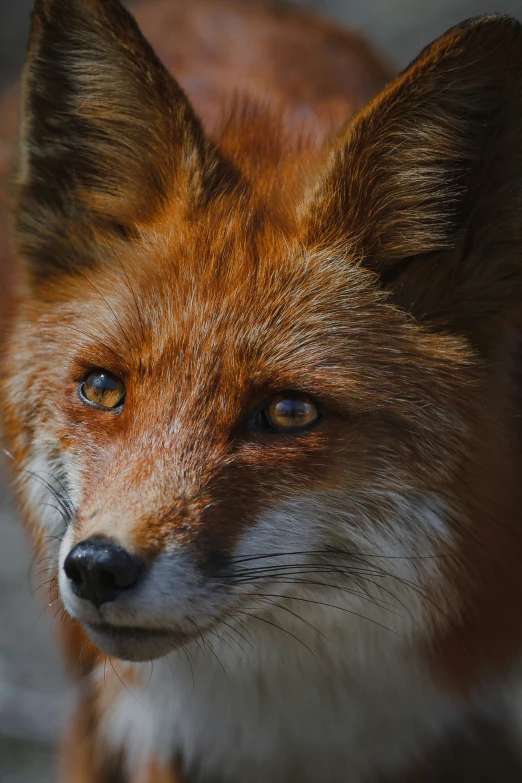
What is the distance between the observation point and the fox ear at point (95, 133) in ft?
9.16

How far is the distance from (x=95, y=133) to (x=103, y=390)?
0.88m

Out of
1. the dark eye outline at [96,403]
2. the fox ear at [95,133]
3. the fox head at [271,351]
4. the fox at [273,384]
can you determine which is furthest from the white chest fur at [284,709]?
the fox ear at [95,133]

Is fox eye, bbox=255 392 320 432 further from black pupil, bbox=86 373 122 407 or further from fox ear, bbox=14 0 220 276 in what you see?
fox ear, bbox=14 0 220 276

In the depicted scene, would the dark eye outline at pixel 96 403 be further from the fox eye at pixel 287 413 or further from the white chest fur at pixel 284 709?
the white chest fur at pixel 284 709

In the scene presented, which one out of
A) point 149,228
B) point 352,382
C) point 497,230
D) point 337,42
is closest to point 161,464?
point 352,382

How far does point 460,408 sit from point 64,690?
2.90 meters

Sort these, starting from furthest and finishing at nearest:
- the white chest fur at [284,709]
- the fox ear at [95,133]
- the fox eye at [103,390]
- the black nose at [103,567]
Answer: the white chest fur at [284,709] < the fox ear at [95,133] < the fox eye at [103,390] < the black nose at [103,567]

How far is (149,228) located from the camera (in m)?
2.89

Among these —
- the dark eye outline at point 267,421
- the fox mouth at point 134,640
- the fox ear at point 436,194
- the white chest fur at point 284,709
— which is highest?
the fox ear at point 436,194

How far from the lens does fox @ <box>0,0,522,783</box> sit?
2.43 meters

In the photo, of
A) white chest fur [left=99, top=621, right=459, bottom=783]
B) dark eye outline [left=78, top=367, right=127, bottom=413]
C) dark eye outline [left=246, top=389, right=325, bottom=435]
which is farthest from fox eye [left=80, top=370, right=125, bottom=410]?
white chest fur [left=99, top=621, right=459, bottom=783]

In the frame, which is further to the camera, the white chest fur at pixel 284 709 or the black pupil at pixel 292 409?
the white chest fur at pixel 284 709

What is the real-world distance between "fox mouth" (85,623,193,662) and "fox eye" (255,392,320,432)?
58 cm

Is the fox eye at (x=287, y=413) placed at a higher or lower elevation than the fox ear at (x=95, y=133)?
lower
